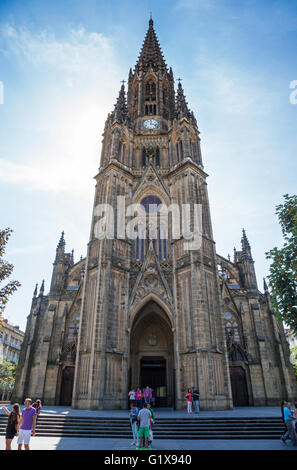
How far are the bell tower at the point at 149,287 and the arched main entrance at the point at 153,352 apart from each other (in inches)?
2.9

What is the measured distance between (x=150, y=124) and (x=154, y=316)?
71.2 ft

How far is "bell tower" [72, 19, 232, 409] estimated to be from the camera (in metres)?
19.2

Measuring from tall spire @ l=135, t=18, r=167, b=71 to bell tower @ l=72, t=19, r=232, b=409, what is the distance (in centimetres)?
1136

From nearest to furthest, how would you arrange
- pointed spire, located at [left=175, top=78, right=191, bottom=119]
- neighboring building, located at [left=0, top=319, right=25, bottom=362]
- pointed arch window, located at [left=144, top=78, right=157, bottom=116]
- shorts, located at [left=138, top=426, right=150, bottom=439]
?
1. shorts, located at [left=138, top=426, right=150, bottom=439]
2. pointed spire, located at [left=175, top=78, right=191, bottom=119]
3. pointed arch window, located at [left=144, top=78, right=157, bottom=116]
4. neighboring building, located at [left=0, top=319, right=25, bottom=362]

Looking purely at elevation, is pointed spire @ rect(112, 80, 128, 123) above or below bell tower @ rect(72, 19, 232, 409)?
above

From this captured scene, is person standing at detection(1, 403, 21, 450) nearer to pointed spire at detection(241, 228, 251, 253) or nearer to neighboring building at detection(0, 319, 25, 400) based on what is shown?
→ pointed spire at detection(241, 228, 251, 253)

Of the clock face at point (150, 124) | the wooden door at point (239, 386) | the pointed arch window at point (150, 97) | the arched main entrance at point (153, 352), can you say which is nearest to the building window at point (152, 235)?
the arched main entrance at point (153, 352)

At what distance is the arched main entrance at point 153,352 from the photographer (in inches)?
920

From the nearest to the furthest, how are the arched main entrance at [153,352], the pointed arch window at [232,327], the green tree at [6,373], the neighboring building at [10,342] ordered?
the arched main entrance at [153,352] → the pointed arch window at [232,327] → the green tree at [6,373] → the neighboring building at [10,342]

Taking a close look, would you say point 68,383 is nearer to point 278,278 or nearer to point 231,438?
point 231,438

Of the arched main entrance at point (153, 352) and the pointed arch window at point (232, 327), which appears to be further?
the pointed arch window at point (232, 327)

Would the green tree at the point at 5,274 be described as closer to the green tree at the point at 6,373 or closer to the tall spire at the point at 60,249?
the tall spire at the point at 60,249

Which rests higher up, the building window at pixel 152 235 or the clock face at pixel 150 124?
the clock face at pixel 150 124

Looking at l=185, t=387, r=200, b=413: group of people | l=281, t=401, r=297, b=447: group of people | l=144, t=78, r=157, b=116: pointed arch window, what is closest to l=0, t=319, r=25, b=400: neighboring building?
l=144, t=78, r=157, b=116: pointed arch window
